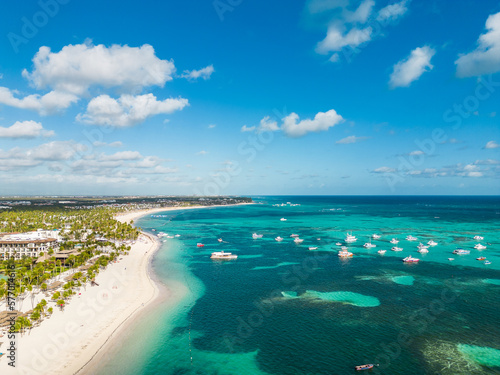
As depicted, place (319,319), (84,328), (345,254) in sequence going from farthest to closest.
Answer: (345,254) → (319,319) → (84,328)

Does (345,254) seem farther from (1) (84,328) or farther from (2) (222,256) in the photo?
(1) (84,328)

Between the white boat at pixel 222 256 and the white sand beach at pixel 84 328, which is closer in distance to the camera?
the white sand beach at pixel 84 328

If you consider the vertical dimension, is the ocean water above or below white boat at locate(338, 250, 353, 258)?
below

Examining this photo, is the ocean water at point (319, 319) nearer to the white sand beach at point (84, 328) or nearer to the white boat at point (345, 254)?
the white sand beach at point (84, 328)

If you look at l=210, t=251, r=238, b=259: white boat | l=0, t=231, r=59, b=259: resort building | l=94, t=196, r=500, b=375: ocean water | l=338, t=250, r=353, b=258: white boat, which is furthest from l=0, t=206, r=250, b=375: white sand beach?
l=338, t=250, r=353, b=258: white boat

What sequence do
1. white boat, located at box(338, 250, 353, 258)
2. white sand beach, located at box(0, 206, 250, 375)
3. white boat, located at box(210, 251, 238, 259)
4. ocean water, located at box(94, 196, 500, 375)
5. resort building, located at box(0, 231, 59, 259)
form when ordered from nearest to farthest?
white sand beach, located at box(0, 206, 250, 375) < ocean water, located at box(94, 196, 500, 375) < resort building, located at box(0, 231, 59, 259) < white boat, located at box(210, 251, 238, 259) < white boat, located at box(338, 250, 353, 258)

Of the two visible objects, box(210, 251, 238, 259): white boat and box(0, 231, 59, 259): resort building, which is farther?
box(210, 251, 238, 259): white boat

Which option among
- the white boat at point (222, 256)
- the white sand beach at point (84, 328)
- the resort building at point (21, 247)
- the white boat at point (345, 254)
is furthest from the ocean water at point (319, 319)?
the resort building at point (21, 247)

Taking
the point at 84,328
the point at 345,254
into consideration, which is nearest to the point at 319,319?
the point at 84,328

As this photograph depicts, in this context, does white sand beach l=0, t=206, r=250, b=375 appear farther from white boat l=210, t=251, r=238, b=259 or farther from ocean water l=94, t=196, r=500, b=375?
white boat l=210, t=251, r=238, b=259
